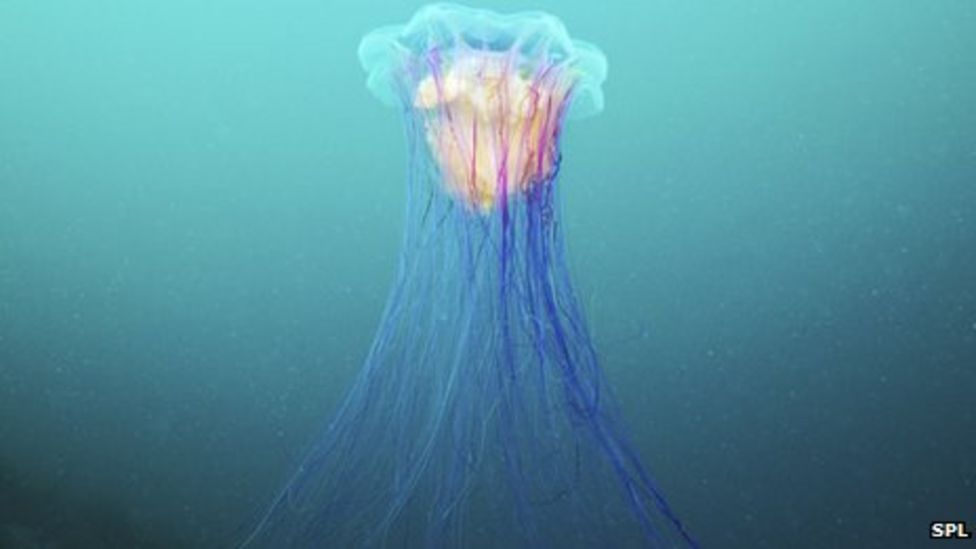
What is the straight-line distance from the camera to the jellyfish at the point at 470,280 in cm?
379

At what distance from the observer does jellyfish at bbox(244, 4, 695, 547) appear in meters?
3.79

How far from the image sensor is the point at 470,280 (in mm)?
3943

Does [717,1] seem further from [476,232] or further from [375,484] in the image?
[375,484]

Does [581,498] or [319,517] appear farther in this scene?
[581,498]

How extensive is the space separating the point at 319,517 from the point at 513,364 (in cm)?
139

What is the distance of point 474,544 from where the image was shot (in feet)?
18.1

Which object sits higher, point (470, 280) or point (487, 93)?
point (487, 93)

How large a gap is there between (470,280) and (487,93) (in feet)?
3.09

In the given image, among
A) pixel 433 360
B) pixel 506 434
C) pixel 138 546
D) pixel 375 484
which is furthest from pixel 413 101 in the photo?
pixel 138 546

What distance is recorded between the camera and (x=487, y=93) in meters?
3.77

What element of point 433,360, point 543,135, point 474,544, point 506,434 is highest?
point 543,135

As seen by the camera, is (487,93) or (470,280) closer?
(487,93)

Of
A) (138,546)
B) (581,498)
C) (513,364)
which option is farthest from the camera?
(138,546)

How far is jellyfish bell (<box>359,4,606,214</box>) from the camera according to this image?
377 centimetres
